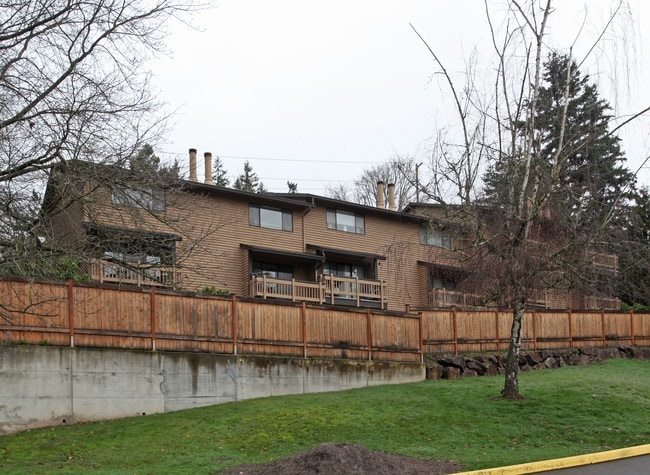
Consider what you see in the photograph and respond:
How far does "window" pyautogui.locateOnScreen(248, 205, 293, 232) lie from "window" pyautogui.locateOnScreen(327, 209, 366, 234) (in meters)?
2.69

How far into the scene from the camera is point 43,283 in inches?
662

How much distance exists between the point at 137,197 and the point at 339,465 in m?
6.96

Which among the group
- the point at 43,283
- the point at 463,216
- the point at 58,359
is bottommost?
the point at 58,359

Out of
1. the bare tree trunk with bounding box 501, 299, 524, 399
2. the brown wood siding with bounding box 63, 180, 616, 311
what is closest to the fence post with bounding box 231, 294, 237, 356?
the brown wood siding with bounding box 63, 180, 616, 311

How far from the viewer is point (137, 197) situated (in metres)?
14.5

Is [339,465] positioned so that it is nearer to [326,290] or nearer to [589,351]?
[589,351]

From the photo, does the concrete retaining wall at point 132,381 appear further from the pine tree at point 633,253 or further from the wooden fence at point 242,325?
the pine tree at point 633,253

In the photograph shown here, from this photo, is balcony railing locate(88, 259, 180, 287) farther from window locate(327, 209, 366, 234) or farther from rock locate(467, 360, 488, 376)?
window locate(327, 209, 366, 234)

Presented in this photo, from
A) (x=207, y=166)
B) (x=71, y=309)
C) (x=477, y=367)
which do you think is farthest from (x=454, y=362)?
(x=207, y=166)

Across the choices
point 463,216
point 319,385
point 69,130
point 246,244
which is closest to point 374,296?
point 246,244

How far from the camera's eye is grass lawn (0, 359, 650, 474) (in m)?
13.1

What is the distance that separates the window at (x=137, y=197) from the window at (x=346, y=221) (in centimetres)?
2316

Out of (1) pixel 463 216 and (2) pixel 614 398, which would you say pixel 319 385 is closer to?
(1) pixel 463 216

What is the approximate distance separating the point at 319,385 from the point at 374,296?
1550cm
